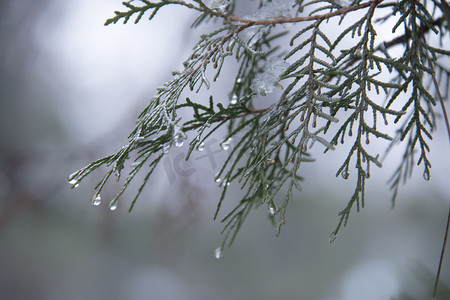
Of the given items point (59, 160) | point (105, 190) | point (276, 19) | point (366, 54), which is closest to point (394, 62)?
point (366, 54)

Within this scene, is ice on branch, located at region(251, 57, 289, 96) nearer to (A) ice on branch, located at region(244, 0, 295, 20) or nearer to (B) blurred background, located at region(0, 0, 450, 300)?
(A) ice on branch, located at region(244, 0, 295, 20)

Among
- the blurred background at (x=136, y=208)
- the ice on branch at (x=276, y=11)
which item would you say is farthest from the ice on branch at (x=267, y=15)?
the blurred background at (x=136, y=208)

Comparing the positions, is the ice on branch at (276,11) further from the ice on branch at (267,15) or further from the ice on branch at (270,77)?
the ice on branch at (270,77)

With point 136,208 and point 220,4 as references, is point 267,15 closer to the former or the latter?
point 220,4

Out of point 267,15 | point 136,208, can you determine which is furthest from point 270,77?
point 136,208

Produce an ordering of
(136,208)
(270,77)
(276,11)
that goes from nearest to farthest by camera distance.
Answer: (270,77)
(276,11)
(136,208)

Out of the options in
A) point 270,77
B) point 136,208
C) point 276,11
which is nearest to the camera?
point 270,77

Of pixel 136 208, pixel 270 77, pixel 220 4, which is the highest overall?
pixel 220 4
